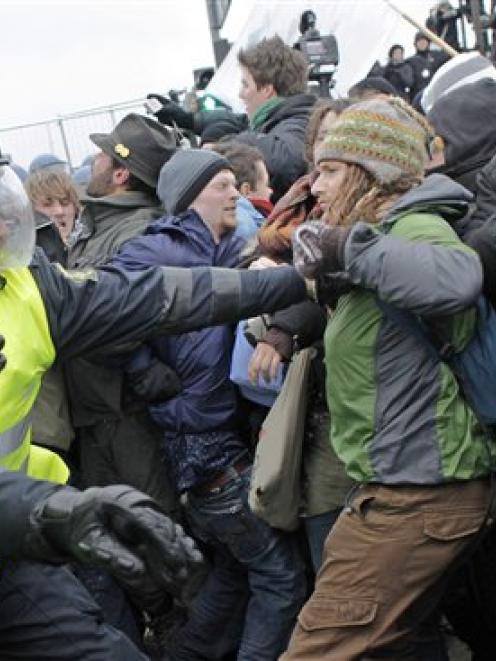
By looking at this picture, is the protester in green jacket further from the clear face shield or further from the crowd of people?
the clear face shield

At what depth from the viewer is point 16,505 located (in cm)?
224

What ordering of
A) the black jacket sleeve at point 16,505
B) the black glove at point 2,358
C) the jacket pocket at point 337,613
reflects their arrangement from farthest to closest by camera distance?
the jacket pocket at point 337,613 → the black glove at point 2,358 → the black jacket sleeve at point 16,505

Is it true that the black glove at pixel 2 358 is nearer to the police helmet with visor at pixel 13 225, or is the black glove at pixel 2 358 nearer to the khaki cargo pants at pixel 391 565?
the police helmet with visor at pixel 13 225

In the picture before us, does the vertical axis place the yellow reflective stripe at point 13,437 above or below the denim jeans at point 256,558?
above

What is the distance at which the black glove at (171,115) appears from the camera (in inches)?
246

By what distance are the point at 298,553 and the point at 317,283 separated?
1231mm

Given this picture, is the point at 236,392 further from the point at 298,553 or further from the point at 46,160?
the point at 46,160

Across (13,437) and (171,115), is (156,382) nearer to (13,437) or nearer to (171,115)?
(13,437)

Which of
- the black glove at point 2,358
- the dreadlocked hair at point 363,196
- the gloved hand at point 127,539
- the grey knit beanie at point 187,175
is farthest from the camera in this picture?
the grey knit beanie at point 187,175

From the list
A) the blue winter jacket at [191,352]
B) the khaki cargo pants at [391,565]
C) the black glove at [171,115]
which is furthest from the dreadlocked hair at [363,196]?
the black glove at [171,115]

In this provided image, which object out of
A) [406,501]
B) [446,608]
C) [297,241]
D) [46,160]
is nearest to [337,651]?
[406,501]

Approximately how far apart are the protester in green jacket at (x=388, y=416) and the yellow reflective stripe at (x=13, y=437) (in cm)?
80

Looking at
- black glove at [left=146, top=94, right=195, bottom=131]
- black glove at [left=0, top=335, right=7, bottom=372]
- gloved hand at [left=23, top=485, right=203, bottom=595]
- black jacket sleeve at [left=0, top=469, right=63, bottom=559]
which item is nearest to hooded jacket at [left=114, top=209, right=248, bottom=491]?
black glove at [left=0, top=335, right=7, bottom=372]

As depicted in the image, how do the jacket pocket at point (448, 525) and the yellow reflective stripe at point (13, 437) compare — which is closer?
the yellow reflective stripe at point (13, 437)
